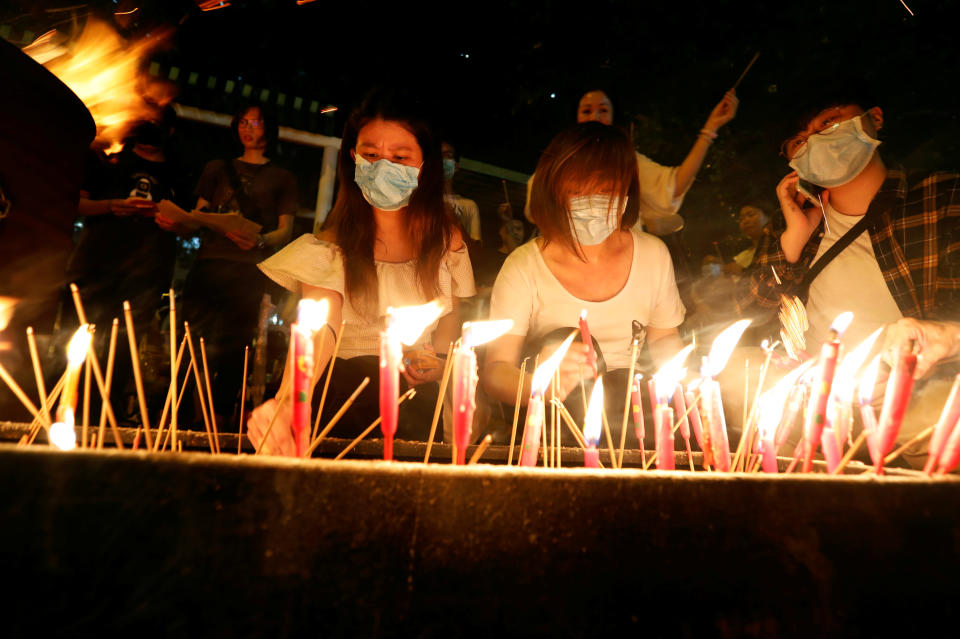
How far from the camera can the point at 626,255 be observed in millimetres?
3193

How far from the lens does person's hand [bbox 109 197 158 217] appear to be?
3836 millimetres

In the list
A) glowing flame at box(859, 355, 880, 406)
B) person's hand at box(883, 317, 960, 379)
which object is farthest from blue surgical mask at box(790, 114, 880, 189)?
glowing flame at box(859, 355, 880, 406)

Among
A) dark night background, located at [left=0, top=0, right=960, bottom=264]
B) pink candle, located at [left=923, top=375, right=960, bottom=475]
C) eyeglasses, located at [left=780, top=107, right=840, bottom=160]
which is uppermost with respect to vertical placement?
dark night background, located at [left=0, top=0, right=960, bottom=264]

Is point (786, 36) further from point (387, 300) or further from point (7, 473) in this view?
point (7, 473)

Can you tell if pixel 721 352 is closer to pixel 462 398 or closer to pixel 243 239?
pixel 462 398

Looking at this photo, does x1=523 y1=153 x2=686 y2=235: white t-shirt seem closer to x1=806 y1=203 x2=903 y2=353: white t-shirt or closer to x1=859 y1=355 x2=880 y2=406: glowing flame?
x1=806 y1=203 x2=903 y2=353: white t-shirt

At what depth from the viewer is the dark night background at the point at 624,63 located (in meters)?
5.06

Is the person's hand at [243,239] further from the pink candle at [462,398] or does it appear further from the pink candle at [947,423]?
the pink candle at [947,423]

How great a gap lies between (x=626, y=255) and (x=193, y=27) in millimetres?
6060

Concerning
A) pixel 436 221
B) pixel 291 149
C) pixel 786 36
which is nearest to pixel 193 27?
pixel 291 149

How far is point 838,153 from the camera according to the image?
10.5 ft

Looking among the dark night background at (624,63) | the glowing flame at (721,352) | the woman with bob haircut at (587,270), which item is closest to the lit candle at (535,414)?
the glowing flame at (721,352)

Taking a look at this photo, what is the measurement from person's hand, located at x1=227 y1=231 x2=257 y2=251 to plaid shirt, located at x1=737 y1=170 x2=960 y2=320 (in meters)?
3.91

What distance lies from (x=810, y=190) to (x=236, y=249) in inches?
152
